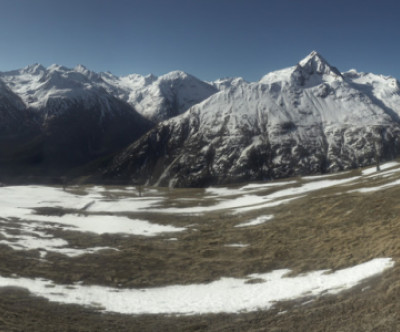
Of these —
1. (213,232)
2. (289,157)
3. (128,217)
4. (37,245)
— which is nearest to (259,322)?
(213,232)

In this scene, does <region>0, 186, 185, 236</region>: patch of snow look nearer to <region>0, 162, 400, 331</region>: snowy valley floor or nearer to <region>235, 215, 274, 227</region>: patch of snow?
<region>0, 162, 400, 331</region>: snowy valley floor

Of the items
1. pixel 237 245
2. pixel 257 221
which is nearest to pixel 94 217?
pixel 257 221

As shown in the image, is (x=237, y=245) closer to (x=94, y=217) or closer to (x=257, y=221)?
(x=257, y=221)

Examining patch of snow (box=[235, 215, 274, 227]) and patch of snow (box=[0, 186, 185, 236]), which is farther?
patch of snow (box=[0, 186, 185, 236])

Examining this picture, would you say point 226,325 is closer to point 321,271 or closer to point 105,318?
point 105,318

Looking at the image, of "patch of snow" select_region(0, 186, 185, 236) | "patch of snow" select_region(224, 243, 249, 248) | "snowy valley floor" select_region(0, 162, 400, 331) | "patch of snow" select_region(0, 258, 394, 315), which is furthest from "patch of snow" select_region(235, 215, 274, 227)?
"patch of snow" select_region(0, 258, 394, 315)
